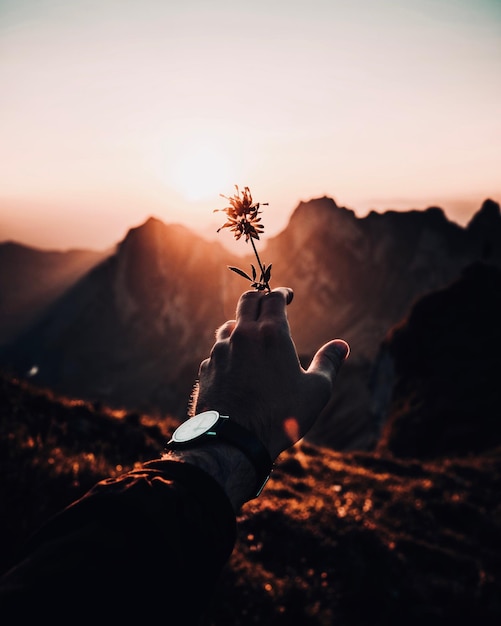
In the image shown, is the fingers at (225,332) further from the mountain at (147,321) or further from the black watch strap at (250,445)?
the mountain at (147,321)

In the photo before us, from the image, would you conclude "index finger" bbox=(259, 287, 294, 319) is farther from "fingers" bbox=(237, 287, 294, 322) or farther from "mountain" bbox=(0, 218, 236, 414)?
"mountain" bbox=(0, 218, 236, 414)

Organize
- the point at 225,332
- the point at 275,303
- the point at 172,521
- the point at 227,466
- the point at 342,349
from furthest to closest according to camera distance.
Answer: the point at 225,332 < the point at 342,349 < the point at 275,303 < the point at 227,466 < the point at 172,521

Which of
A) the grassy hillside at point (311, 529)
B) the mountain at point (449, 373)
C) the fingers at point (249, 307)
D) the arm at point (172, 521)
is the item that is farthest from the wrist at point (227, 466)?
the mountain at point (449, 373)

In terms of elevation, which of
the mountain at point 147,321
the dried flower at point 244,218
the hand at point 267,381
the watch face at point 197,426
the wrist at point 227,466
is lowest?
the mountain at point 147,321

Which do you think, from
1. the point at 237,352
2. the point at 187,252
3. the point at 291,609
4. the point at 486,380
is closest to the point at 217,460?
the point at 237,352

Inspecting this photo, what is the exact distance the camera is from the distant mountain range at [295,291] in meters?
127

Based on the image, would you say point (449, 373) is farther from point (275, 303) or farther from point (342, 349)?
point (275, 303)

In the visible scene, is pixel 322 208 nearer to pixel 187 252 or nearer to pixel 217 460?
pixel 187 252

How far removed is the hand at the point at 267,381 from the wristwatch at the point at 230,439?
10cm

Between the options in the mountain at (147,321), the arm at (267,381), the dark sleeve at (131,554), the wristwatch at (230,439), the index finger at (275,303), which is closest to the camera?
the dark sleeve at (131,554)

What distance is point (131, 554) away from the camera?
154 cm

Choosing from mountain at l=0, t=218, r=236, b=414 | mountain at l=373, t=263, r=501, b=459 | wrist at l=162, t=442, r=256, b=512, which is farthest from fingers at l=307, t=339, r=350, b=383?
mountain at l=0, t=218, r=236, b=414

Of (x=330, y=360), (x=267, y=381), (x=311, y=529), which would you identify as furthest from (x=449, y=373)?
(x=267, y=381)

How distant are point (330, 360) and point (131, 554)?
1740mm
